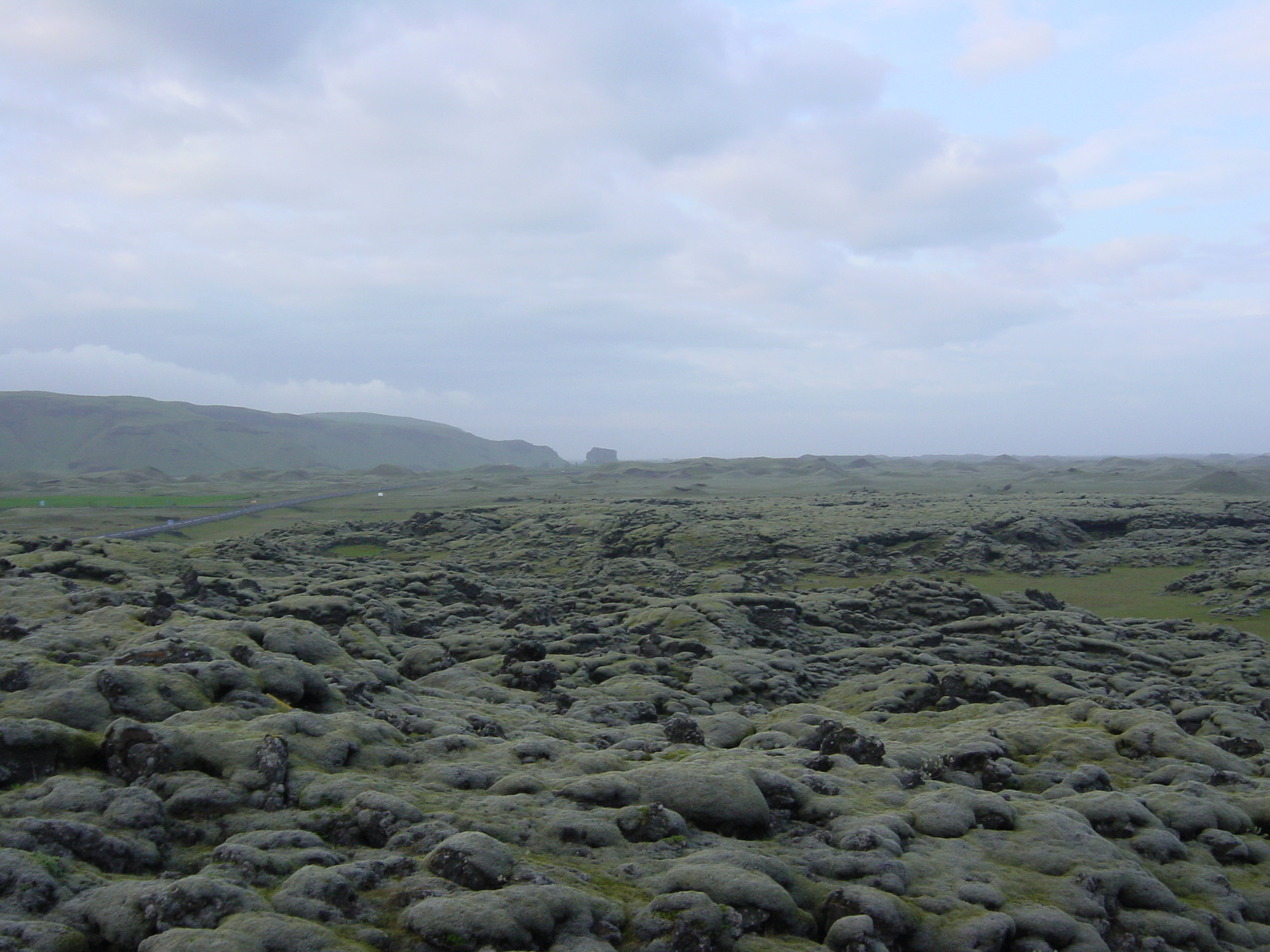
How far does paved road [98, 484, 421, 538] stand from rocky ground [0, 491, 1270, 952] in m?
49.4

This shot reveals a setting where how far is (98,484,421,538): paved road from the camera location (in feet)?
274

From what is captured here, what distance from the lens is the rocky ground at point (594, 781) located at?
12.1 meters

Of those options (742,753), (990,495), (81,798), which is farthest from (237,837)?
(990,495)

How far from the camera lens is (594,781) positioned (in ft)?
55.2

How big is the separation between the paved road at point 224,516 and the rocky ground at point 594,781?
162 ft

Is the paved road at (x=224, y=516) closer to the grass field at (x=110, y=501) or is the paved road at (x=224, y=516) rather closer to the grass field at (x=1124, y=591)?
the grass field at (x=110, y=501)

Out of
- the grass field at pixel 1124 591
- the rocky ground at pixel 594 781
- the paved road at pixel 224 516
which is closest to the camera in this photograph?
the rocky ground at pixel 594 781

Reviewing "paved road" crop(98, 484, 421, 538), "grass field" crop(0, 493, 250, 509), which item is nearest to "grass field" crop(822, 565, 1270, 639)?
"paved road" crop(98, 484, 421, 538)

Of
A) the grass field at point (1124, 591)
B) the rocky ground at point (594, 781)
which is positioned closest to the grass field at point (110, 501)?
the rocky ground at point (594, 781)

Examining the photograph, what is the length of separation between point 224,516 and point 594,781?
341 feet

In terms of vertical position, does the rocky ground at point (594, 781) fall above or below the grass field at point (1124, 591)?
above

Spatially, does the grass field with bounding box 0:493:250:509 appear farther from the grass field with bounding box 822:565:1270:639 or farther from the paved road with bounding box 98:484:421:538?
the grass field with bounding box 822:565:1270:639

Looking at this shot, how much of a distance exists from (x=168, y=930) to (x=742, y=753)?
44.9 ft

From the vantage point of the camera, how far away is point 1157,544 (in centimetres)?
7406
